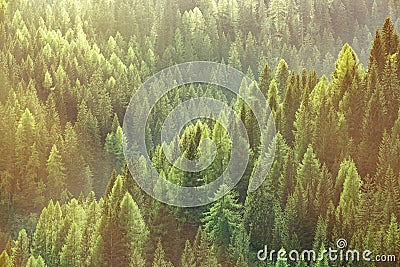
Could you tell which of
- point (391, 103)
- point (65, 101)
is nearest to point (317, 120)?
point (391, 103)

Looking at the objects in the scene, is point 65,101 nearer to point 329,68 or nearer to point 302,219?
point 329,68

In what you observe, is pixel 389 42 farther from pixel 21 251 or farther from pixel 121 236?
pixel 21 251

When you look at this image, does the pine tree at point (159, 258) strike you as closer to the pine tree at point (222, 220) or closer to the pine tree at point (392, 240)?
the pine tree at point (222, 220)

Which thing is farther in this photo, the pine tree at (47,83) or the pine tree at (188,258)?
the pine tree at (47,83)

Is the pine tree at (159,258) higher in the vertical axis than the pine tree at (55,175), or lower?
lower

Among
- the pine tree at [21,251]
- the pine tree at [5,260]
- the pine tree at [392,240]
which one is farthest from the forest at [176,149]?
the pine tree at [5,260]

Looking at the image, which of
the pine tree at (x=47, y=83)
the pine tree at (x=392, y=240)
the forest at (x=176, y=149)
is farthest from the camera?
the pine tree at (x=47, y=83)

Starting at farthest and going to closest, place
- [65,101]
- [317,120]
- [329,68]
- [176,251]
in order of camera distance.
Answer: [329,68] → [65,101] → [317,120] → [176,251]

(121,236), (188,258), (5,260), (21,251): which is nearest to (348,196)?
(188,258)

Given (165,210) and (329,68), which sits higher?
(329,68)
